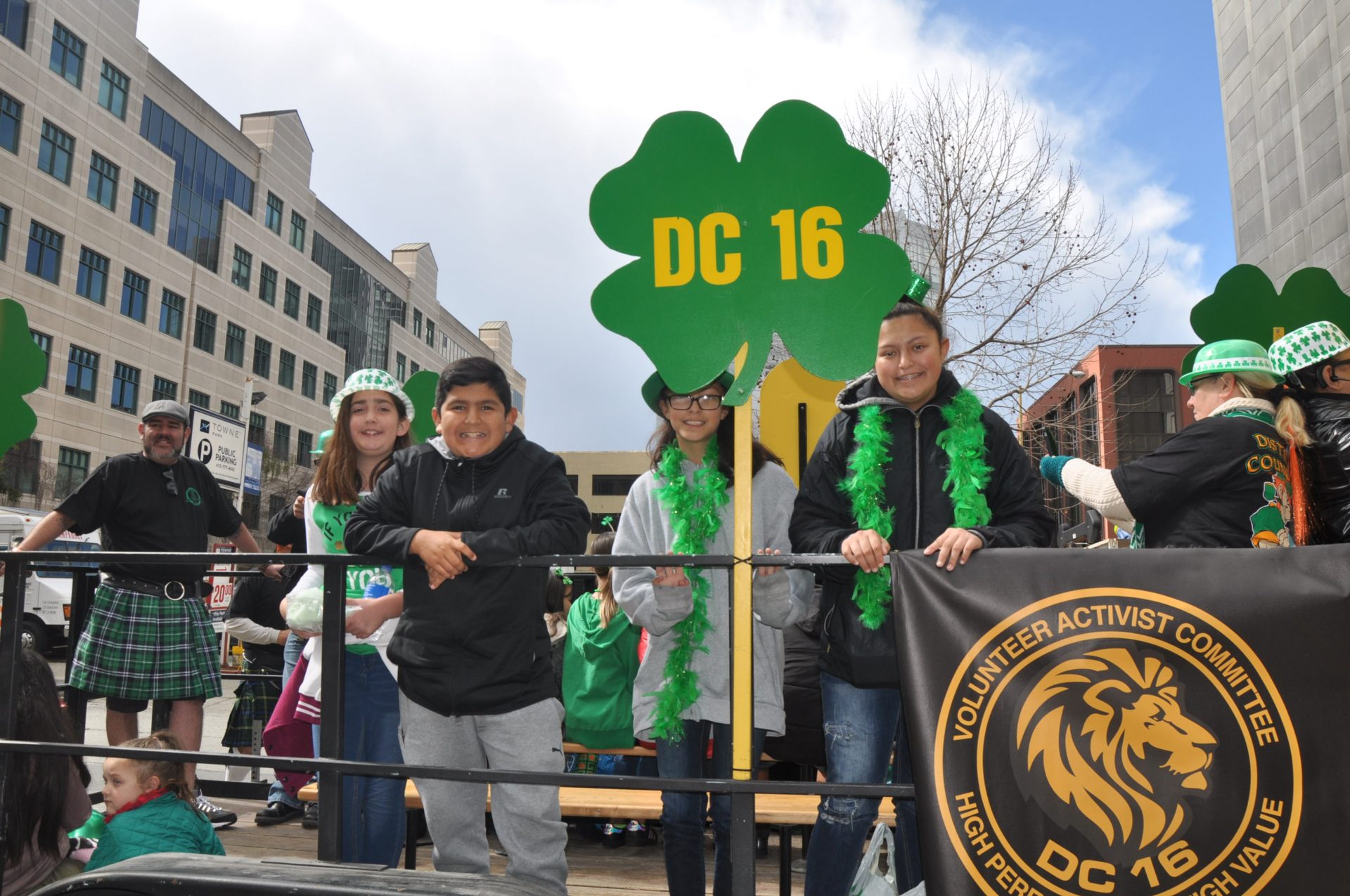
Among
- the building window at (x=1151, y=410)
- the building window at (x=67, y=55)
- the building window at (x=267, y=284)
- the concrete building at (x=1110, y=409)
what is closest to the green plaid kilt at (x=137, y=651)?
the concrete building at (x=1110, y=409)

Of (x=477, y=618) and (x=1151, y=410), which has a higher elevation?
(x=1151, y=410)

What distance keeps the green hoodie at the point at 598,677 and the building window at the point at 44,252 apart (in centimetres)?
2947

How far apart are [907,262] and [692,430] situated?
40.0 inches

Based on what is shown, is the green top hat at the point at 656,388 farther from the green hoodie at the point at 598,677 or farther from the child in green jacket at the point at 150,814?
the child in green jacket at the point at 150,814

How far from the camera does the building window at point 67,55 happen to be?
29.1m

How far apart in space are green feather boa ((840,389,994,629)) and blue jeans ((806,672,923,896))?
0.24 metres

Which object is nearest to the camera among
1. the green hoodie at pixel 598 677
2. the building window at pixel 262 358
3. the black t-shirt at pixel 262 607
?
the green hoodie at pixel 598 677

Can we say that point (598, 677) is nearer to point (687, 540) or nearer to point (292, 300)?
point (687, 540)

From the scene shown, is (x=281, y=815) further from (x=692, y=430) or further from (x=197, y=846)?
(x=692, y=430)

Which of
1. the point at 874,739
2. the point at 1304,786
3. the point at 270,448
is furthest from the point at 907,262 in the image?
the point at 270,448

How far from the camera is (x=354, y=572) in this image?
3.55 meters

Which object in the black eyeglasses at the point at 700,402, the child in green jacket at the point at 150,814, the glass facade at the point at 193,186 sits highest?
the glass facade at the point at 193,186

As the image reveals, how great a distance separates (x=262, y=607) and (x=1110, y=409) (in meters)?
17.3

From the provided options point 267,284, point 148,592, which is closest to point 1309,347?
point 148,592
